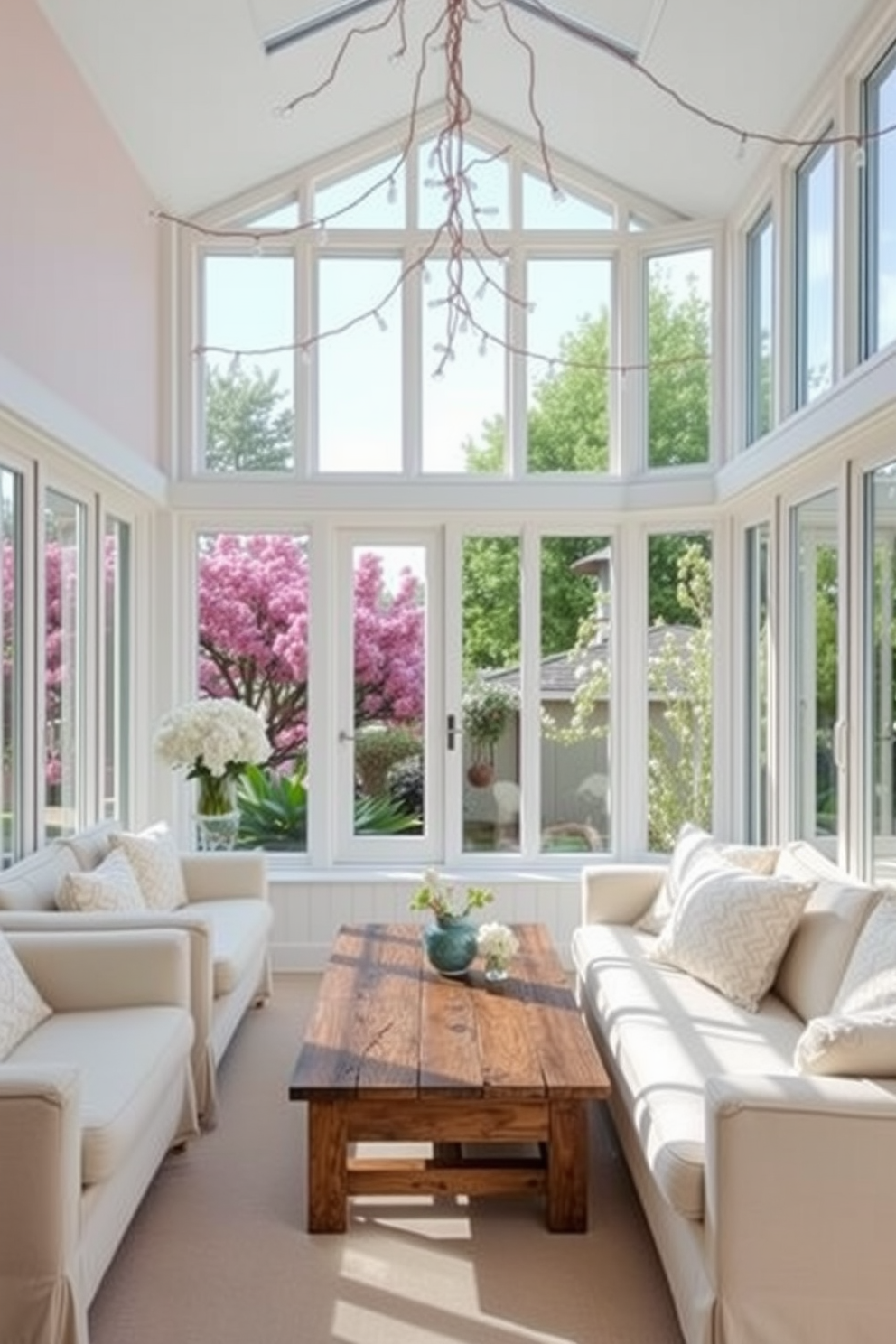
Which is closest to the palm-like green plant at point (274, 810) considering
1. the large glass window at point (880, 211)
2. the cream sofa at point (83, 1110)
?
the cream sofa at point (83, 1110)

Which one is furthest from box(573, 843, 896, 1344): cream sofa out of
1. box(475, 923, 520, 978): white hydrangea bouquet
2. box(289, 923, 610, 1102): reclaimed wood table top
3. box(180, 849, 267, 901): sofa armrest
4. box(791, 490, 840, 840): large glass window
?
box(180, 849, 267, 901): sofa armrest

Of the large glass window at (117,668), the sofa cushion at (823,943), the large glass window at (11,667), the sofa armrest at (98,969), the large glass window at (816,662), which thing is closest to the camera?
the sofa cushion at (823,943)

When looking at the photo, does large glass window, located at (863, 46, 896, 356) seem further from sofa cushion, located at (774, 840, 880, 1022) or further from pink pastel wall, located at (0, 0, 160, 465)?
pink pastel wall, located at (0, 0, 160, 465)

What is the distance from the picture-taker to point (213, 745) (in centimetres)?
479

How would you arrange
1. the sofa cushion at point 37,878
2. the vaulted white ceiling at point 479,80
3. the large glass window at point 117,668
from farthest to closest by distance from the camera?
the large glass window at point 117,668, the vaulted white ceiling at point 479,80, the sofa cushion at point 37,878

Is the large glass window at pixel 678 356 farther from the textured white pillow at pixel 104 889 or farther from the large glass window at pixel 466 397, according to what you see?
the textured white pillow at pixel 104 889

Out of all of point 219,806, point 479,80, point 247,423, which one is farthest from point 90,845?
point 479,80

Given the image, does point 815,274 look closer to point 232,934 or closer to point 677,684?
point 677,684

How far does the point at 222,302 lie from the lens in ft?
18.6

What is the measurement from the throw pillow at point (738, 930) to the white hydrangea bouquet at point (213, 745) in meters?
2.12

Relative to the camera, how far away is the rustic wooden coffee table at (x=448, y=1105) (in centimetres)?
277

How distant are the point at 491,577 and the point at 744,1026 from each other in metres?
3.08

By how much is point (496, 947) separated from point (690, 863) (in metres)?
0.90

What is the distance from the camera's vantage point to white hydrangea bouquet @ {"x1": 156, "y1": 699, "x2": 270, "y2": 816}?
4805 millimetres
